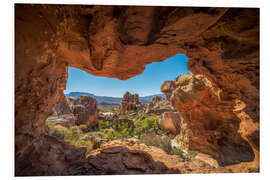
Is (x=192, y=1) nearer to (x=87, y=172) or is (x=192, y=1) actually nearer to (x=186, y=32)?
(x=186, y=32)

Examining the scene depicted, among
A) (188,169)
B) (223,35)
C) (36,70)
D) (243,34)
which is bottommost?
(188,169)

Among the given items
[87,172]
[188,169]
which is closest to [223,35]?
[188,169]

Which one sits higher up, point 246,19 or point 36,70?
point 246,19

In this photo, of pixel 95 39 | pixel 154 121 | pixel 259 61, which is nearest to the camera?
pixel 259 61

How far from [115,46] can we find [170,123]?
6736 mm

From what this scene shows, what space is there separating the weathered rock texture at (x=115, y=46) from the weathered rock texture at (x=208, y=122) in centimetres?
75

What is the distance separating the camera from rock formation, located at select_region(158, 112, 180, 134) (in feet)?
22.6

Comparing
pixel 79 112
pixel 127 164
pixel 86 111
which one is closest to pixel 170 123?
pixel 127 164

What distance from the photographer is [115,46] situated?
6.48 feet

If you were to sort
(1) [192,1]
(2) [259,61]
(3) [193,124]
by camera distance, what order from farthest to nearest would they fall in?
1. (3) [193,124]
2. (2) [259,61]
3. (1) [192,1]

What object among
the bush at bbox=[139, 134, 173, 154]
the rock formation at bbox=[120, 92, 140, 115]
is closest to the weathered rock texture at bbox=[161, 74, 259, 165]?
the bush at bbox=[139, 134, 173, 154]

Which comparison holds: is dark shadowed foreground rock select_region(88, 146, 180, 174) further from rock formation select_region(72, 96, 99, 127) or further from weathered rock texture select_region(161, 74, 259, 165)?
rock formation select_region(72, 96, 99, 127)

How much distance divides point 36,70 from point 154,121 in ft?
27.5

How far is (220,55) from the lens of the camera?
1.86 metres
